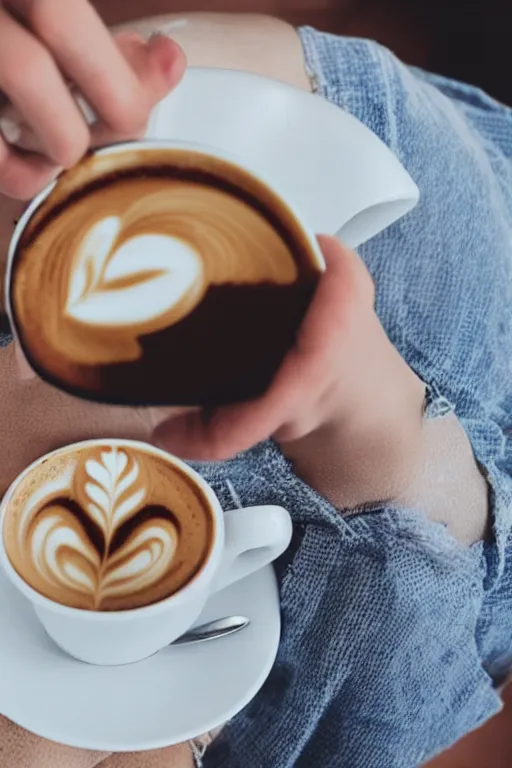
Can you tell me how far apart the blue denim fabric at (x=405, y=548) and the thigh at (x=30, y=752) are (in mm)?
105

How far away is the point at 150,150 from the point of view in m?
0.30

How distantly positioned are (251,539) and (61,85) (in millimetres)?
238

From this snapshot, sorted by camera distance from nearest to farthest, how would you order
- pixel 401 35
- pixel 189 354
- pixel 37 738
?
pixel 189 354 → pixel 37 738 → pixel 401 35

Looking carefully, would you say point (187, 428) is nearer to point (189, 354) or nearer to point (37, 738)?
point (189, 354)

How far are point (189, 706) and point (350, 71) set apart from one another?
377mm

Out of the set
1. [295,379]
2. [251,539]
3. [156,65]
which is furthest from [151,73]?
[251,539]

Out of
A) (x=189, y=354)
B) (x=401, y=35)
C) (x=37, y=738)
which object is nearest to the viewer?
(x=189, y=354)

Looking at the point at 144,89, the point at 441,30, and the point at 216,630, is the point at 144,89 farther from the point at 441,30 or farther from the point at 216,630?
the point at 441,30

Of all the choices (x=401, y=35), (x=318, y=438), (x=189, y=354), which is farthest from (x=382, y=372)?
(x=401, y=35)

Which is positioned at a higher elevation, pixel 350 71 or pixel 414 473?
pixel 350 71

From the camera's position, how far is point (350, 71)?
0.49 metres

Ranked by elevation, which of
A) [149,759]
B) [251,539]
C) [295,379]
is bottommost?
[149,759]

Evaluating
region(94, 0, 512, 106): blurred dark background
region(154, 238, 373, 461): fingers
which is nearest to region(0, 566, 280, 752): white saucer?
region(154, 238, 373, 461): fingers

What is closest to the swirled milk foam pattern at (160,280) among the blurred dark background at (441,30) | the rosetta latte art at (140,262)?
the rosetta latte art at (140,262)
